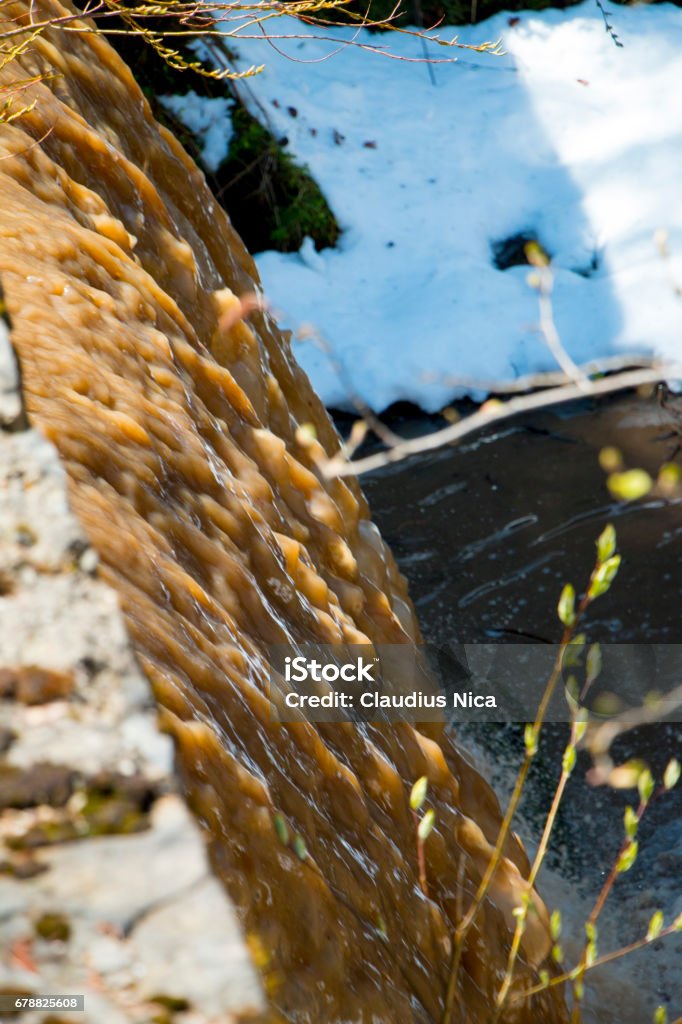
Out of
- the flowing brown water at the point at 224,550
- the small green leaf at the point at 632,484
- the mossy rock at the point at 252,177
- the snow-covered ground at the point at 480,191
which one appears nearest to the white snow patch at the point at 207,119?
the mossy rock at the point at 252,177

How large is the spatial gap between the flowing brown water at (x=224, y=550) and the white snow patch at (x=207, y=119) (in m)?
3.98

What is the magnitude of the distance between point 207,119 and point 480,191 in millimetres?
2029

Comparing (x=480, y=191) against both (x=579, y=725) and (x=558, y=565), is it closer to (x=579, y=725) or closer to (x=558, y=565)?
(x=558, y=565)

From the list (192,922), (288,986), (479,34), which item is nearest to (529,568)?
(288,986)

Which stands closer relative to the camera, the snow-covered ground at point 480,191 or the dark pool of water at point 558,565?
the dark pool of water at point 558,565

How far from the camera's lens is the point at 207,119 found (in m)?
7.00

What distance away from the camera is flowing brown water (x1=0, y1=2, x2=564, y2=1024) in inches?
58.9

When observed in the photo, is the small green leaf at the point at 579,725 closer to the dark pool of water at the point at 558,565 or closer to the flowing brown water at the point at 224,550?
the flowing brown water at the point at 224,550

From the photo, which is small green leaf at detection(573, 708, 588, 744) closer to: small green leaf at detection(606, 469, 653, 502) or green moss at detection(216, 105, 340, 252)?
small green leaf at detection(606, 469, 653, 502)

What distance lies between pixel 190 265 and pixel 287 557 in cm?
93

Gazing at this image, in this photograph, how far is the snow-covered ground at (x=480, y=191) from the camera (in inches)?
250

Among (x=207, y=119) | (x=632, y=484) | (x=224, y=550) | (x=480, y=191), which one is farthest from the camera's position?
(x=480, y=191)

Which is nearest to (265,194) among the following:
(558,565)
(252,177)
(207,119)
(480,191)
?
(252,177)

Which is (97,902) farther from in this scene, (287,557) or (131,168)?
(131,168)
